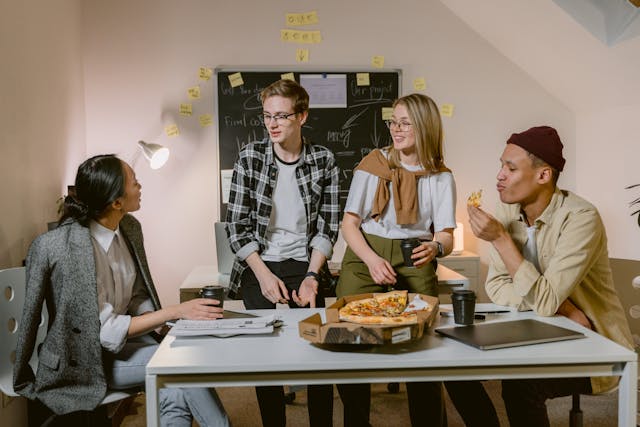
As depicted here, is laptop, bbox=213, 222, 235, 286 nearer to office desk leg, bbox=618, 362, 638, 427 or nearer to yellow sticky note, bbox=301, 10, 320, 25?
yellow sticky note, bbox=301, 10, 320, 25

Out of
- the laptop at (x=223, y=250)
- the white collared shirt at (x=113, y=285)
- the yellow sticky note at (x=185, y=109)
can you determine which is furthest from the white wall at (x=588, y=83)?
the white collared shirt at (x=113, y=285)

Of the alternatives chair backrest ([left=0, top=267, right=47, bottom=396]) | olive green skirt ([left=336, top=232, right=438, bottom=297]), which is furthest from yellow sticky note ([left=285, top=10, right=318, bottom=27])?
chair backrest ([left=0, top=267, right=47, bottom=396])

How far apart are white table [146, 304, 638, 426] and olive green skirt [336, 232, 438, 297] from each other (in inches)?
25.8

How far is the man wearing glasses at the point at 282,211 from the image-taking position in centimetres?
219

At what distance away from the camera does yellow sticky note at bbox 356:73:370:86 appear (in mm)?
4133

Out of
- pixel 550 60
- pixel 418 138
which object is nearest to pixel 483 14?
pixel 550 60

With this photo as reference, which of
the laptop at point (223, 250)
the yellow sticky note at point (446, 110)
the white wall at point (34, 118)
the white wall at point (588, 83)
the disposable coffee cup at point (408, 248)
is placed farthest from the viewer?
the yellow sticky note at point (446, 110)

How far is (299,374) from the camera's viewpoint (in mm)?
1370

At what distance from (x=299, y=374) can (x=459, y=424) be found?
1698mm

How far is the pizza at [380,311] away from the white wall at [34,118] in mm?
1571

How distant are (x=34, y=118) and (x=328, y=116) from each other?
1.88 meters

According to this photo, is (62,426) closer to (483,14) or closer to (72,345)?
(72,345)

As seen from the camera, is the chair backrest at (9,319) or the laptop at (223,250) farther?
the laptop at (223,250)

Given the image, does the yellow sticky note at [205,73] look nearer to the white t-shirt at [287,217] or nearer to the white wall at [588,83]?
the white wall at [588,83]
